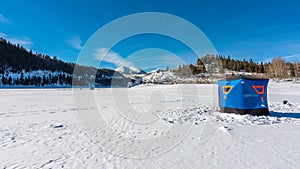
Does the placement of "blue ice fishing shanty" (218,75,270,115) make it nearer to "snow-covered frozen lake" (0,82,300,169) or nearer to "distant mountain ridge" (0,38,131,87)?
"snow-covered frozen lake" (0,82,300,169)

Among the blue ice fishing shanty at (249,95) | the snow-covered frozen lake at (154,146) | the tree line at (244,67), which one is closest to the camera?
the snow-covered frozen lake at (154,146)

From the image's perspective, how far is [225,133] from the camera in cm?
468

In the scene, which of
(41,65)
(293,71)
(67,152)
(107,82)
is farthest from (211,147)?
(41,65)

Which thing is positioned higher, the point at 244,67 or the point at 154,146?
the point at 244,67

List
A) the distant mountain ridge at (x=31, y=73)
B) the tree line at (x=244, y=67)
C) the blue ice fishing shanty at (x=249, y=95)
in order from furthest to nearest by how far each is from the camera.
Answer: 1. the distant mountain ridge at (x=31, y=73)
2. the tree line at (x=244, y=67)
3. the blue ice fishing shanty at (x=249, y=95)

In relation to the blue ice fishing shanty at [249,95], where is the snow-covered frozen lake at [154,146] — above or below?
below

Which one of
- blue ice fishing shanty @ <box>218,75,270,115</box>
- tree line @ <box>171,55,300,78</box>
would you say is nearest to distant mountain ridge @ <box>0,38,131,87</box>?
tree line @ <box>171,55,300,78</box>

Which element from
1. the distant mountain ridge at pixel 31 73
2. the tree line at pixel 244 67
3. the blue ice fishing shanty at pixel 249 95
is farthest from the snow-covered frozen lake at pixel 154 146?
the distant mountain ridge at pixel 31 73

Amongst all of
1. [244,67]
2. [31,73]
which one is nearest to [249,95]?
[244,67]

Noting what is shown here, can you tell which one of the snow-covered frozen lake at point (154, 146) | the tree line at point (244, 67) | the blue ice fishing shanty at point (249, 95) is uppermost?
the tree line at point (244, 67)

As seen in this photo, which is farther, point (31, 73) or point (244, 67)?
point (31, 73)

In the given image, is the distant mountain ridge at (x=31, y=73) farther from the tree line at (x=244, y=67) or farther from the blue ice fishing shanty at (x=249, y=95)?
the blue ice fishing shanty at (x=249, y=95)

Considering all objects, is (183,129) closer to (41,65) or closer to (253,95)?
(253,95)

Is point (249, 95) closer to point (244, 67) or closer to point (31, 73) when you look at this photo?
point (244, 67)
